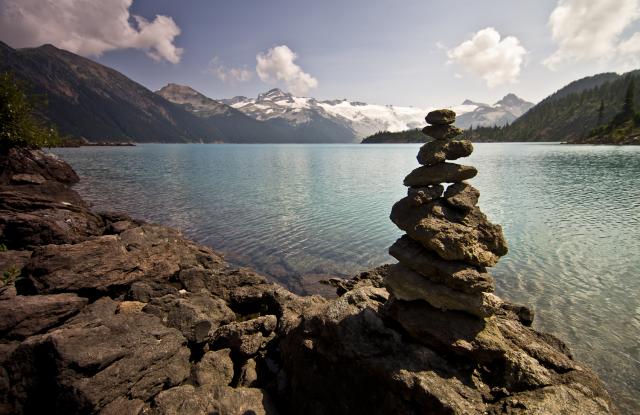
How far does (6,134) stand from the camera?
46656 millimetres

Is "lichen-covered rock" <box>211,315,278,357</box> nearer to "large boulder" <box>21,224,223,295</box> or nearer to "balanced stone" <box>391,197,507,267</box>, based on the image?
"large boulder" <box>21,224,223,295</box>

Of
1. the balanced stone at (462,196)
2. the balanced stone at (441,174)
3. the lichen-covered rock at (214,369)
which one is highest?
the balanced stone at (441,174)

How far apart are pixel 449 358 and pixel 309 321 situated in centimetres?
639

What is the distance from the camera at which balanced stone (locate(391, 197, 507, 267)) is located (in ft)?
45.2

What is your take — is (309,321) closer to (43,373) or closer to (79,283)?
(43,373)

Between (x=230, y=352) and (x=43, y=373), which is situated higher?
(x=43, y=373)

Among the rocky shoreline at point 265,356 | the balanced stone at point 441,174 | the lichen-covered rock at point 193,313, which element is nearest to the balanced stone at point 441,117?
the rocky shoreline at point 265,356

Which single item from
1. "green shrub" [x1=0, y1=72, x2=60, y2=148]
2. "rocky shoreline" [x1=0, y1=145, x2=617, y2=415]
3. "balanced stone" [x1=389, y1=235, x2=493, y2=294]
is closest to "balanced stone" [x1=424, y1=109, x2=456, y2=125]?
"rocky shoreline" [x1=0, y1=145, x2=617, y2=415]

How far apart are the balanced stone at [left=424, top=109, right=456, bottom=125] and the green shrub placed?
56.7 m

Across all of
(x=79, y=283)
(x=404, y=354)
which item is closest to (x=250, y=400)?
(x=404, y=354)

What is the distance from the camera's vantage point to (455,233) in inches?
553

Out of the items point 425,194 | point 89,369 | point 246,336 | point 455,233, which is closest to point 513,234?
point 425,194

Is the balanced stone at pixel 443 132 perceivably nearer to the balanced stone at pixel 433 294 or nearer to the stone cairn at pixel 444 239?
the stone cairn at pixel 444 239

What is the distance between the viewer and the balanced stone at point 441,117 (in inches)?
627
